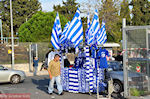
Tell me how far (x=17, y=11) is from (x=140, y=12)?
28.8 m

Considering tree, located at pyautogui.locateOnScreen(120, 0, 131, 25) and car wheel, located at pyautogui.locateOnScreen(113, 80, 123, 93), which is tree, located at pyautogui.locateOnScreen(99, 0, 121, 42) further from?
car wheel, located at pyautogui.locateOnScreen(113, 80, 123, 93)

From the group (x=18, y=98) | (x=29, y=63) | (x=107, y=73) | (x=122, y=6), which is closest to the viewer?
(x=18, y=98)

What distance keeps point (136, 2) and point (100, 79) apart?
1285 inches

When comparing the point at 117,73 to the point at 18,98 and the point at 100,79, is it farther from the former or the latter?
the point at 18,98

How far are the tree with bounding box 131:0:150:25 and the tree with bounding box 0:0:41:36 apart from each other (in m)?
25.5

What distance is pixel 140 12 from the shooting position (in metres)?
39.7

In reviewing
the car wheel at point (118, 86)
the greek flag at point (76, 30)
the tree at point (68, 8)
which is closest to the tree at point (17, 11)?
the tree at point (68, 8)

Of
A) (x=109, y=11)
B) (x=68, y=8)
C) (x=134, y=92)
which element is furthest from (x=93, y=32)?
(x=68, y=8)

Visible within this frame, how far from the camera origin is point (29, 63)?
846 inches

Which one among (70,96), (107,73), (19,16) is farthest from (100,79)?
(19,16)

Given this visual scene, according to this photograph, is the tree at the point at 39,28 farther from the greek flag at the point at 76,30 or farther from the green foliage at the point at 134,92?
the green foliage at the point at 134,92

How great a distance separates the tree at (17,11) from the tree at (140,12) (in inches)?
1003

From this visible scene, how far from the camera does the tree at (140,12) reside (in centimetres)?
3872

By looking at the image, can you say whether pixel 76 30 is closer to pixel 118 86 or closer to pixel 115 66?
pixel 118 86
